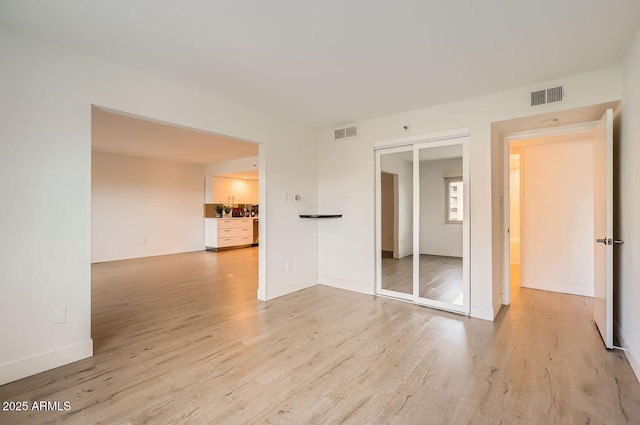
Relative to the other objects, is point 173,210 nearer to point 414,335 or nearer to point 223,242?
point 223,242

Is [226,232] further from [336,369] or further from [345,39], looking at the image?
[345,39]

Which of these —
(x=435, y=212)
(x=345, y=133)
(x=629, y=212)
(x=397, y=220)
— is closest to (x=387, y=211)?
(x=397, y=220)

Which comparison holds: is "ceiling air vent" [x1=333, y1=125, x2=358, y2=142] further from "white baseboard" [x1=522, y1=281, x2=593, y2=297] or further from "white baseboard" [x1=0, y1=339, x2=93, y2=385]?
"white baseboard" [x1=0, y1=339, x2=93, y2=385]

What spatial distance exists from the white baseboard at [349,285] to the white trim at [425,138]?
2.05 meters

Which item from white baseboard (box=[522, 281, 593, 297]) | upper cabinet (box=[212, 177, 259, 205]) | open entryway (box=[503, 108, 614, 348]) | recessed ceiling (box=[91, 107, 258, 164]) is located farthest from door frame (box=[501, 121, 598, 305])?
upper cabinet (box=[212, 177, 259, 205])

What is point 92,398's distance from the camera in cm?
192

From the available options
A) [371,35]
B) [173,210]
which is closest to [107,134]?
[173,210]

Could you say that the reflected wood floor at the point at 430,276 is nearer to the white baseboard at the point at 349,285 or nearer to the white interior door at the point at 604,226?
the white baseboard at the point at 349,285

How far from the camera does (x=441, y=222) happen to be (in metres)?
3.80

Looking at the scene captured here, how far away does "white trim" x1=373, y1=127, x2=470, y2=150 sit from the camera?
350 centimetres

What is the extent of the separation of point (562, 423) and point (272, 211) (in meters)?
3.44

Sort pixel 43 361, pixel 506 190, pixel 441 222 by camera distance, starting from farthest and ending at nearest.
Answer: pixel 506 190, pixel 441 222, pixel 43 361

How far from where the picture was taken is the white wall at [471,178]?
307 centimetres

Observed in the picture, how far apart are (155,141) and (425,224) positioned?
5.13 metres
